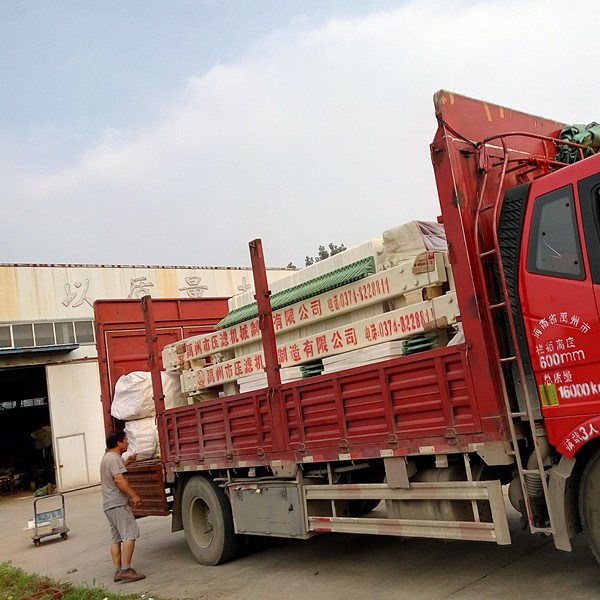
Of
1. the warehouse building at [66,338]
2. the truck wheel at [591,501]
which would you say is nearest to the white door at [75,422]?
the warehouse building at [66,338]

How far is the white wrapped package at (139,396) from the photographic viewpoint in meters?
8.26

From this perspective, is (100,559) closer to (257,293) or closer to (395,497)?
(257,293)

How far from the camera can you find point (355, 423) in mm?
5547

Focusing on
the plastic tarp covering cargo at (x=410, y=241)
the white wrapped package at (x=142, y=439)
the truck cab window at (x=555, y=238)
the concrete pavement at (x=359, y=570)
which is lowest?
the concrete pavement at (x=359, y=570)

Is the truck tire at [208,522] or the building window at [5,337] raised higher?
the building window at [5,337]

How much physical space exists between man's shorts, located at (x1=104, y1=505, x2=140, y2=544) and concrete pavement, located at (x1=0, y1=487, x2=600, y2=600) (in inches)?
17.9

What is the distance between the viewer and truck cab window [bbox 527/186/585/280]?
4219mm

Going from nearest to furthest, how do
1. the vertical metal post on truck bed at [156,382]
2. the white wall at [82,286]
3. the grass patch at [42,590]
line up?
the grass patch at [42,590] < the vertical metal post on truck bed at [156,382] < the white wall at [82,286]

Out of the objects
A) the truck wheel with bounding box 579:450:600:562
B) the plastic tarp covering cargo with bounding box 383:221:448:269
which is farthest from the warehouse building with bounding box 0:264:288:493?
the truck wheel with bounding box 579:450:600:562

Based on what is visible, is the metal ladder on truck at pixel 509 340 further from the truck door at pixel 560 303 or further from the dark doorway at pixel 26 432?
the dark doorway at pixel 26 432

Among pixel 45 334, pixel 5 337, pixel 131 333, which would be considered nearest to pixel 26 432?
pixel 45 334

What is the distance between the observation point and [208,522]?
24.7ft

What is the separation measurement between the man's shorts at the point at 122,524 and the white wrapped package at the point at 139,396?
4.29 feet

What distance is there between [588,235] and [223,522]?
4.80 meters
